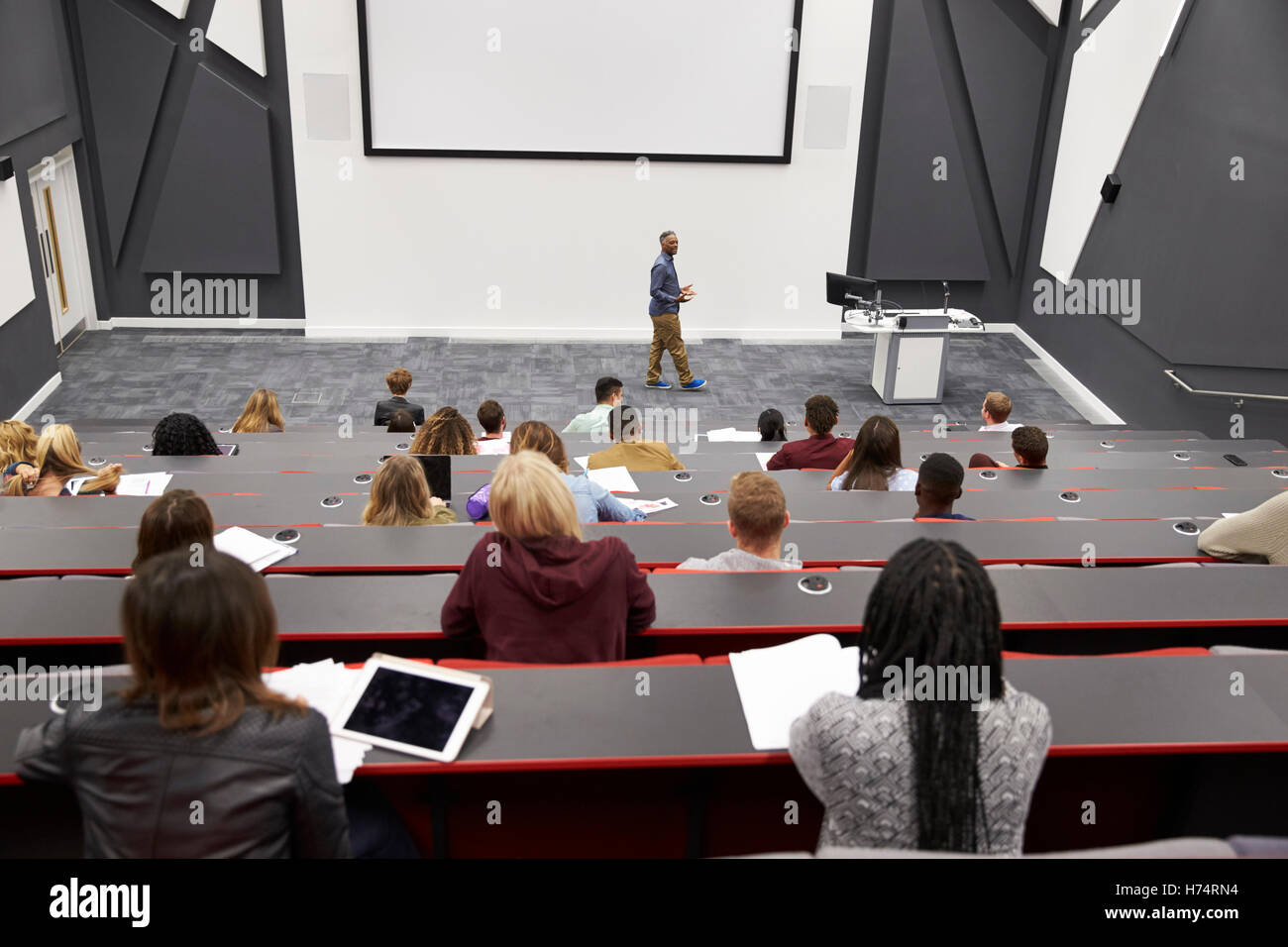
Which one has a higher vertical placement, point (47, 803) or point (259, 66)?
point (259, 66)

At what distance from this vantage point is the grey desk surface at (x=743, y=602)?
2.71 metres

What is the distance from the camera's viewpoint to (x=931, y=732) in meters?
1.78

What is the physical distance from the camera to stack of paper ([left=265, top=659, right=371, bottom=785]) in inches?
81.7

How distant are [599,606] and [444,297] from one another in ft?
25.1

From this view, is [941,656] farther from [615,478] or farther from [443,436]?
[443,436]

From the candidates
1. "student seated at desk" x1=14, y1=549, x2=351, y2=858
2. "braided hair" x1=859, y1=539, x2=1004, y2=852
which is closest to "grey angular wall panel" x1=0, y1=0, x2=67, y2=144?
"student seated at desk" x1=14, y1=549, x2=351, y2=858

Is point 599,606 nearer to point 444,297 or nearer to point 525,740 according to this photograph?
point 525,740

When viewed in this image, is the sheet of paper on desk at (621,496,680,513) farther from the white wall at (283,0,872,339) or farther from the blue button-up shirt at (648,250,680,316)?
the white wall at (283,0,872,339)

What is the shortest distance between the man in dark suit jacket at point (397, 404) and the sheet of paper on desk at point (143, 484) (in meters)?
2.29

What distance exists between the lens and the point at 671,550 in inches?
136

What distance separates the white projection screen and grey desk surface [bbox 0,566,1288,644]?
716 centimetres

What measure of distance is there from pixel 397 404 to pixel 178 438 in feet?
6.57

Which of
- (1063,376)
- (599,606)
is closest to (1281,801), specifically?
(599,606)

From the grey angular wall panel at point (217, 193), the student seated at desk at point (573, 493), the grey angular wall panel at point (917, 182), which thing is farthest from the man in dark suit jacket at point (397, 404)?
the grey angular wall panel at point (917, 182)
